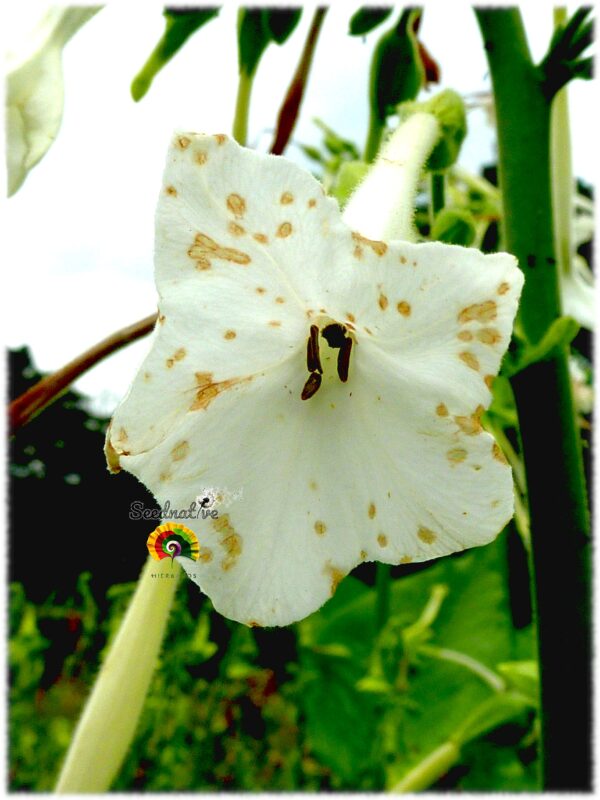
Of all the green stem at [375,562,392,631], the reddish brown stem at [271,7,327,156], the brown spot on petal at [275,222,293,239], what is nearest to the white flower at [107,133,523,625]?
the brown spot on petal at [275,222,293,239]

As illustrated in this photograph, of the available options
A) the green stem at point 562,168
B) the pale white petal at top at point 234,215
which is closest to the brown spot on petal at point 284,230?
the pale white petal at top at point 234,215

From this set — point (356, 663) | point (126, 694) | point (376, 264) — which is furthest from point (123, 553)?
point (356, 663)

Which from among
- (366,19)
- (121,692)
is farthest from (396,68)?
(121,692)

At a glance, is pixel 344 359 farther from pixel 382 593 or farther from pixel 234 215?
pixel 382 593

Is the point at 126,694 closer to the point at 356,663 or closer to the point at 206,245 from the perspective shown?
the point at 206,245

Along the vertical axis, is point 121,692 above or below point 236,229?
below
